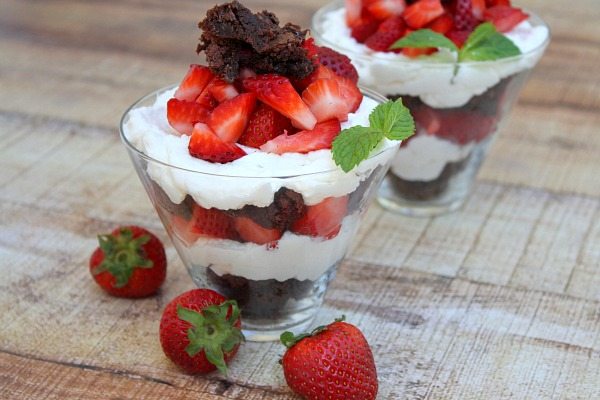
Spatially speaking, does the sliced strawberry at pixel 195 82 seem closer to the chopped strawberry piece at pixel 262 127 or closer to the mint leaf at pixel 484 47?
the chopped strawberry piece at pixel 262 127

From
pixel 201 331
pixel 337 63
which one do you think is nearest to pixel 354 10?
pixel 337 63

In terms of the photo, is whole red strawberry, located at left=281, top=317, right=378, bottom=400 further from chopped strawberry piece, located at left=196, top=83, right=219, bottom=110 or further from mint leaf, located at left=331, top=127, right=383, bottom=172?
chopped strawberry piece, located at left=196, top=83, right=219, bottom=110

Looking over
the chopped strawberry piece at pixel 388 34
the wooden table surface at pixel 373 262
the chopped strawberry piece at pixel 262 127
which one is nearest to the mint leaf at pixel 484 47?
the chopped strawberry piece at pixel 388 34

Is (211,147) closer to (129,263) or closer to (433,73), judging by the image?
(129,263)

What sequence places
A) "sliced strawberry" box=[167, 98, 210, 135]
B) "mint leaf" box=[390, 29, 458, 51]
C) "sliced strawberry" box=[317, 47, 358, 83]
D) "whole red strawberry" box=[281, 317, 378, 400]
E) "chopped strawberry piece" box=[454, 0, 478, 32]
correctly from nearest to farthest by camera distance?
"whole red strawberry" box=[281, 317, 378, 400] → "sliced strawberry" box=[167, 98, 210, 135] → "sliced strawberry" box=[317, 47, 358, 83] → "mint leaf" box=[390, 29, 458, 51] → "chopped strawberry piece" box=[454, 0, 478, 32]

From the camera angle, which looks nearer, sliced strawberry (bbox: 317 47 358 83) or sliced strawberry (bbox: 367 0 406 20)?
sliced strawberry (bbox: 317 47 358 83)

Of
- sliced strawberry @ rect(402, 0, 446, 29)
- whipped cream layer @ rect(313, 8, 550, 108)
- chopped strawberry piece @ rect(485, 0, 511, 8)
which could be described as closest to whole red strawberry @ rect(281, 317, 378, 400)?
whipped cream layer @ rect(313, 8, 550, 108)

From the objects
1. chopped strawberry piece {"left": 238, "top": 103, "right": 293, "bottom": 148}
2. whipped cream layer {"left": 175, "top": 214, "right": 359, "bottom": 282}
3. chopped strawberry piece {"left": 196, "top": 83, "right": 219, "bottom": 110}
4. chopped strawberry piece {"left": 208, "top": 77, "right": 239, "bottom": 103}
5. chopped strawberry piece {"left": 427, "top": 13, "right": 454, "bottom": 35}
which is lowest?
whipped cream layer {"left": 175, "top": 214, "right": 359, "bottom": 282}

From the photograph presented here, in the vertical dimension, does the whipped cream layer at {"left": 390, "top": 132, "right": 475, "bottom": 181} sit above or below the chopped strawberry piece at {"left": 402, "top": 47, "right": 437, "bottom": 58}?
below

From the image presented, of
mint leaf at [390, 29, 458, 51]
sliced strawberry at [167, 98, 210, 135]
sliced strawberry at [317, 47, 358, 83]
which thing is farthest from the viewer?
mint leaf at [390, 29, 458, 51]
